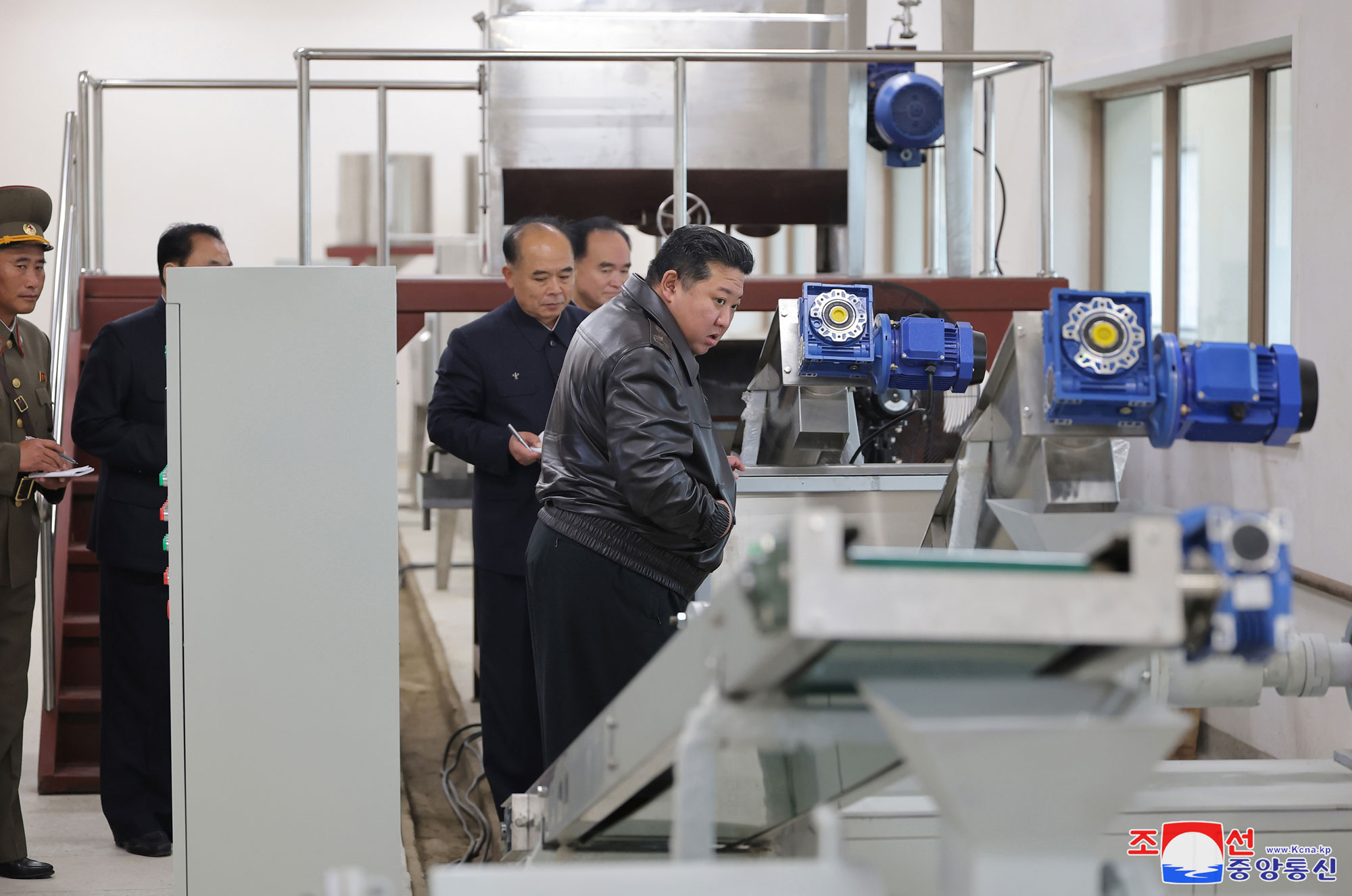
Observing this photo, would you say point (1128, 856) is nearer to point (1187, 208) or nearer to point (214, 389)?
point (214, 389)

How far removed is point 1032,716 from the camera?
117 centimetres

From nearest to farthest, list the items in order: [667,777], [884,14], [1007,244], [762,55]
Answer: [667,777], [762,55], [1007,244], [884,14]

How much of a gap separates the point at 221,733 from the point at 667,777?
116cm

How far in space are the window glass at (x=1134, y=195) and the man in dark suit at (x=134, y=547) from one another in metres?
4.13

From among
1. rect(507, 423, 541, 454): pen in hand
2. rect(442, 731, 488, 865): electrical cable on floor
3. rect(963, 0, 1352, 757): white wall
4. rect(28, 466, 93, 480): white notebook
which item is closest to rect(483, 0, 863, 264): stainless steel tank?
rect(963, 0, 1352, 757): white wall

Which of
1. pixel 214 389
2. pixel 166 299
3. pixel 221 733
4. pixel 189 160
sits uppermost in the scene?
pixel 189 160

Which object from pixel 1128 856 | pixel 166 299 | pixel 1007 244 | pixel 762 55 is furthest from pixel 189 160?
pixel 1128 856

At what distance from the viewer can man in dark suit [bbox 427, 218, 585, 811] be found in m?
3.66

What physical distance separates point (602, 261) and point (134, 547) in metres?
1.57

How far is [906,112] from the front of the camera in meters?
5.47

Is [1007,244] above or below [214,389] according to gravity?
above

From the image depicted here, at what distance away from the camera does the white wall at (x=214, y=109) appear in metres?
9.64
